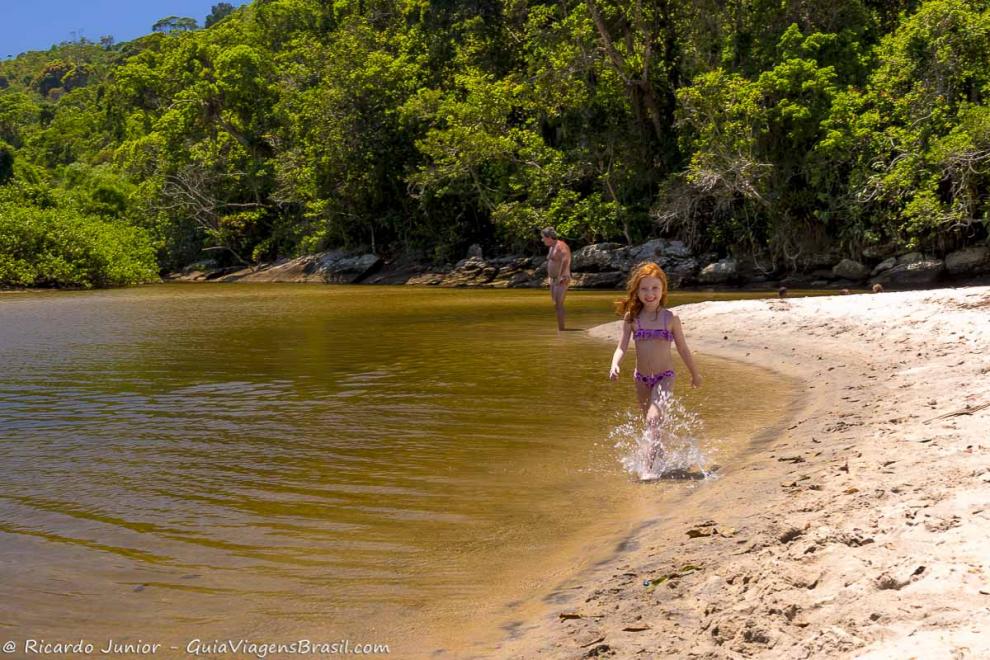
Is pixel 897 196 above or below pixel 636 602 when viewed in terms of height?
above

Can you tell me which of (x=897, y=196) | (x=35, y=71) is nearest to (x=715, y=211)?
(x=897, y=196)

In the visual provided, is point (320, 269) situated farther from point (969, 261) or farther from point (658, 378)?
point (658, 378)

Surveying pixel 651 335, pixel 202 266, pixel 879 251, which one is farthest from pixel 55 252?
pixel 651 335

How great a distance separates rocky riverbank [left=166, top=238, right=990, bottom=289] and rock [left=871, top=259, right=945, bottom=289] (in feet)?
0.08

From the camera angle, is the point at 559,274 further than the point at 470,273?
No

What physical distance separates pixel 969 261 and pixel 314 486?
23.0 meters

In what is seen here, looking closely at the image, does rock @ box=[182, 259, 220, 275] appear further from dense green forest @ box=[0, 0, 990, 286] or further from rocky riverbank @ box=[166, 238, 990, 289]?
rocky riverbank @ box=[166, 238, 990, 289]

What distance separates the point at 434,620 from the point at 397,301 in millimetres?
21421

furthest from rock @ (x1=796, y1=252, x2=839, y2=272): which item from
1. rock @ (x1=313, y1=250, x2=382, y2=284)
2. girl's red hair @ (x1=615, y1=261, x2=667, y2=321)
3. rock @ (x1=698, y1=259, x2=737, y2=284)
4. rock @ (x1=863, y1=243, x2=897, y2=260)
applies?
girl's red hair @ (x1=615, y1=261, x2=667, y2=321)

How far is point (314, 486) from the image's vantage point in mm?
5742

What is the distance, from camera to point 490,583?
13.5ft

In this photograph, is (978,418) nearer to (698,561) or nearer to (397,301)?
(698,561)

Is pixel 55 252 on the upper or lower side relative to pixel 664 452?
upper

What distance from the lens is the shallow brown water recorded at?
12.7ft
